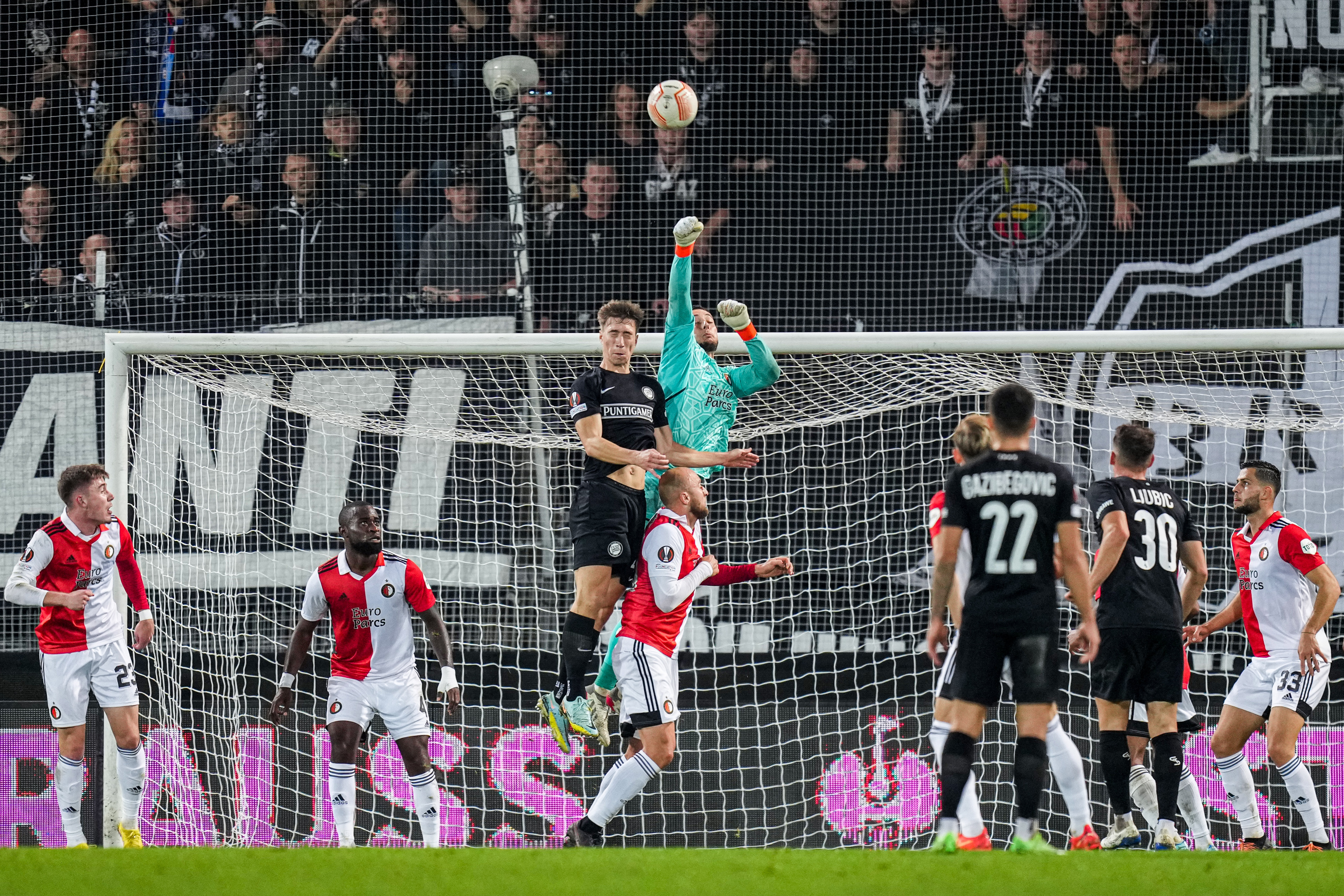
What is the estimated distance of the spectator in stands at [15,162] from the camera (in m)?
11.7

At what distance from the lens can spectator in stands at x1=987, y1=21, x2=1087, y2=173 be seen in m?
10.9

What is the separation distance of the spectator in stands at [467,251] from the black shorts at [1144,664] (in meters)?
5.61

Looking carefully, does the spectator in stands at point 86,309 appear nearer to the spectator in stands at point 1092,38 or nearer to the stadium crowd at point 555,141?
the stadium crowd at point 555,141

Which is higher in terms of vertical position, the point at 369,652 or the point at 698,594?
the point at 698,594

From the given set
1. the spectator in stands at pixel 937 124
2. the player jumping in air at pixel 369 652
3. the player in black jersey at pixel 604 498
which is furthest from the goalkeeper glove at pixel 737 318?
the spectator in stands at pixel 937 124

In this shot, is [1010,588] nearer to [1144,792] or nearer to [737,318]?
[737,318]

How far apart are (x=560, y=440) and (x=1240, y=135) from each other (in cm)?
597

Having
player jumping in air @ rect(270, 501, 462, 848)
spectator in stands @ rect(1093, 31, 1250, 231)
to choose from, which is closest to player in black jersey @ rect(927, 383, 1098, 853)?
player jumping in air @ rect(270, 501, 462, 848)

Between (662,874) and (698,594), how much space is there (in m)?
5.12

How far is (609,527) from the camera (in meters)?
7.55

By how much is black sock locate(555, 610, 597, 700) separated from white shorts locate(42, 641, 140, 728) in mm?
2720

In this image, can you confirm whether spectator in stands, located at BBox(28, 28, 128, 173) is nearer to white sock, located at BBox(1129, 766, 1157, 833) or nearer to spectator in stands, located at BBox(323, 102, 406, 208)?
spectator in stands, located at BBox(323, 102, 406, 208)

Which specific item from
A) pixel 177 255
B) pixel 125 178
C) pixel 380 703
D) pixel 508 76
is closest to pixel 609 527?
pixel 380 703

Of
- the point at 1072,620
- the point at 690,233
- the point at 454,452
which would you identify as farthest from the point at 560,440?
the point at 1072,620
